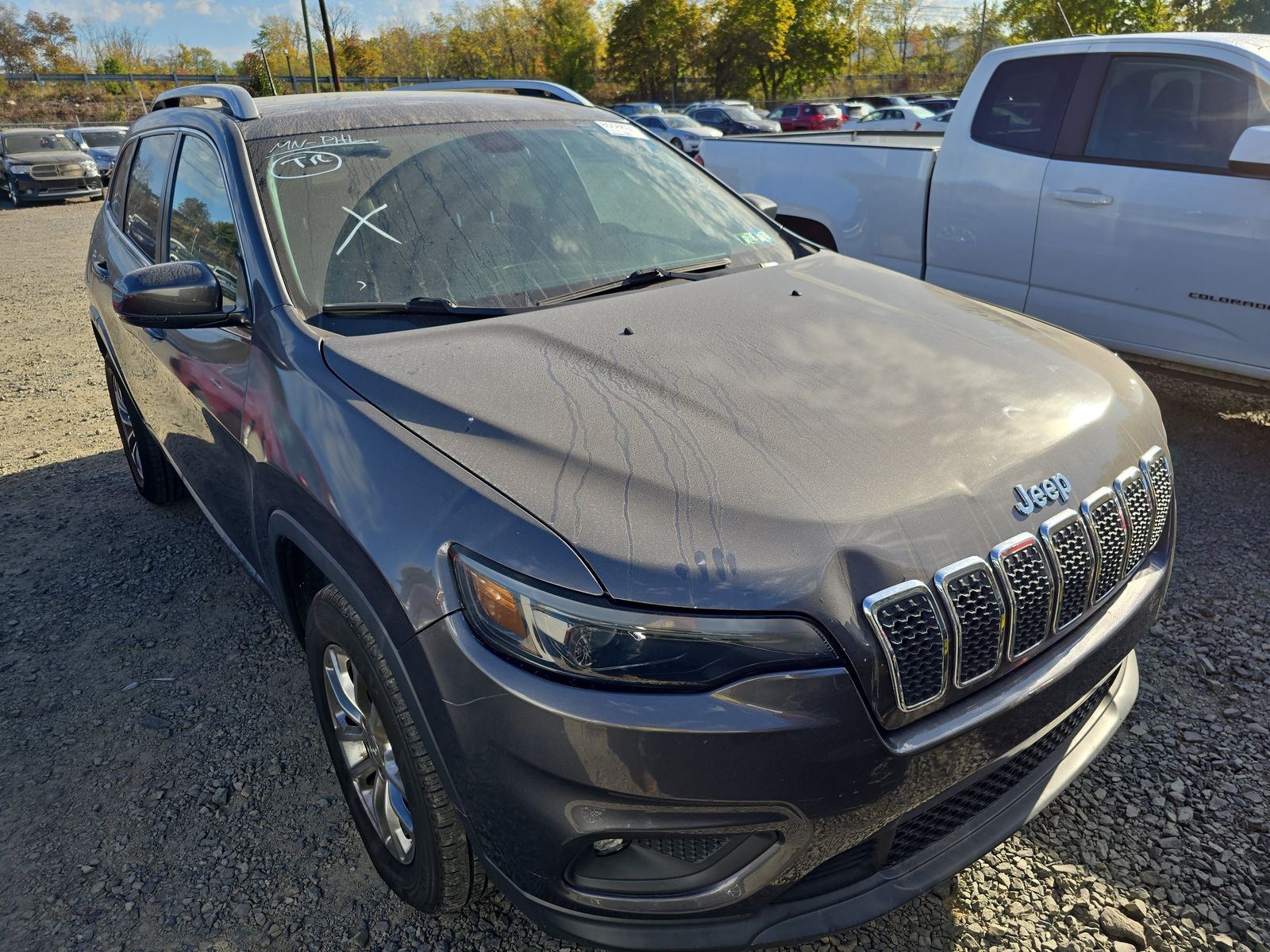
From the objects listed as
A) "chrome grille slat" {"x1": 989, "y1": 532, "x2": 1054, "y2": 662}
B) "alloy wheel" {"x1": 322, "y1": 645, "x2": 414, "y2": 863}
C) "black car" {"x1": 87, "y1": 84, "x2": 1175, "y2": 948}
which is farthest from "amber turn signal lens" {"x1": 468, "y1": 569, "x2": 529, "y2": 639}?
"chrome grille slat" {"x1": 989, "y1": 532, "x2": 1054, "y2": 662}

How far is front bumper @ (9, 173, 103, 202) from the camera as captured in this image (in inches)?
803

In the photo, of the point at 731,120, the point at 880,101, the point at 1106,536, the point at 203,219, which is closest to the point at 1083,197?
the point at 1106,536

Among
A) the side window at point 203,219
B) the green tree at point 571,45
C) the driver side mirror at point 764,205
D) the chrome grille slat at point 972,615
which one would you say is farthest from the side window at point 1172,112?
the green tree at point 571,45

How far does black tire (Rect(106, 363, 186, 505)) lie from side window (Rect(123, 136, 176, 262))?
2.65 ft

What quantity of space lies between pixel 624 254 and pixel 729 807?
184cm

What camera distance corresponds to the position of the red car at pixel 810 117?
32156 mm

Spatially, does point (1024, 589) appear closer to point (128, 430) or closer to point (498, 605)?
point (498, 605)

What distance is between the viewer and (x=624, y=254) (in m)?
2.95

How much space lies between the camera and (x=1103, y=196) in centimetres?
461

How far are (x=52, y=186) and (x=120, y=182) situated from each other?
65.6ft

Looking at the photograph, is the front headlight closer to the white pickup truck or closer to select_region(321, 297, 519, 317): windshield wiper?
select_region(321, 297, 519, 317): windshield wiper

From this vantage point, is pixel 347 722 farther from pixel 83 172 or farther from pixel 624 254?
pixel 83 172

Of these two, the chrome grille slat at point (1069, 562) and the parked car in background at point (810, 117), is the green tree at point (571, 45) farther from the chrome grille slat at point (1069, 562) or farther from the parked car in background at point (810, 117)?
the chrome grille slat at point (1069, 562)

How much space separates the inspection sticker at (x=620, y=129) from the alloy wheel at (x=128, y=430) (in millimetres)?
2535
